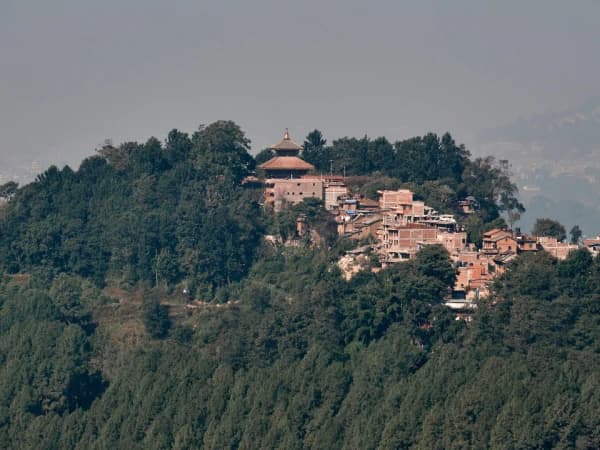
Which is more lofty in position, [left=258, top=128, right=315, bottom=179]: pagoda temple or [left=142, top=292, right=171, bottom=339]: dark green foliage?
[left=258, top=128, right=315, bottom=179]: pagoda temple

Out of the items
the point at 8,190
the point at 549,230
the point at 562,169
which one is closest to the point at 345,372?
the point at 549,230

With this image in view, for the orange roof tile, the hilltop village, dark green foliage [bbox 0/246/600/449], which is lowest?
dark green foliage [bbox 0/246/600/449]

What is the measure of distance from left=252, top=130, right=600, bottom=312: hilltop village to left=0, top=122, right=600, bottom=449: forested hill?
83 centimetres

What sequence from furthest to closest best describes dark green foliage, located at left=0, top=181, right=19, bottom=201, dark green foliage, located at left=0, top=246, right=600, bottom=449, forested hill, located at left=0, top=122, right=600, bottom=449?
dark green foliage, located at left=0, top=181, right=19, bottom=201 → forested hill, located at left=0, top=122, right=600, bottom=449 → dark green foliage, located at left=0, top=246, right=600, bottom=449

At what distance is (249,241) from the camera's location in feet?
189

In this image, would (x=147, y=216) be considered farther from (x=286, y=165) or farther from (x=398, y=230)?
(x=398, y=230)

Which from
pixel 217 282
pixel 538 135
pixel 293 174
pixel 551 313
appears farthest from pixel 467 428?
pixel 538 135

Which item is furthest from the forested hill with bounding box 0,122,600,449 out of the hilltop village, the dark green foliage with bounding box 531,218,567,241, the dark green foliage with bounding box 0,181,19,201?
the dark green foliage with bounding box 0,181,19,201

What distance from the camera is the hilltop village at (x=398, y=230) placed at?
53.3 metres

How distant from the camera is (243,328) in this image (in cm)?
5097

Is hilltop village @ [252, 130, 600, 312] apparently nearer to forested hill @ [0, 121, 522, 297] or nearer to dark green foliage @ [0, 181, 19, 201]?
forested hill @ [0, 121, 522, 297]

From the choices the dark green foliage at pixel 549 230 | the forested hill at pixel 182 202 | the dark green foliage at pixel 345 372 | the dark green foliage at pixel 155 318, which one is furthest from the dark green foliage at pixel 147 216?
the dark green foliage at pixel 549 230

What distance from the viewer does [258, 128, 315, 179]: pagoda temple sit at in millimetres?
60375

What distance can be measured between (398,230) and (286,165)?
24.6 ft
